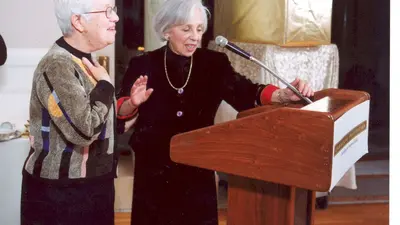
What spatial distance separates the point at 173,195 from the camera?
1.60 meters

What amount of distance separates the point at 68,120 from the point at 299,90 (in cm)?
58

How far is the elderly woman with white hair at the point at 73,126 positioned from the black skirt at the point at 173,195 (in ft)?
1.00

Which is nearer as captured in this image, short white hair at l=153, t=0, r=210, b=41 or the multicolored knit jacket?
the multicolored knit jacket

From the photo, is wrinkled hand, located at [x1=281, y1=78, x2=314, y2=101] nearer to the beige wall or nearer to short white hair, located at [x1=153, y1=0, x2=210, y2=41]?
short white hair, located at [x1=153, y1=0, x2=210, y2=41]

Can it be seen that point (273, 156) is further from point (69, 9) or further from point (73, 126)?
point (69, 9)

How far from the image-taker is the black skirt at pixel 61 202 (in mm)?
1256

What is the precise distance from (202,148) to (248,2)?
1.39 m

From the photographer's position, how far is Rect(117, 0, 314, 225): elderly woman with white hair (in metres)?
1.57

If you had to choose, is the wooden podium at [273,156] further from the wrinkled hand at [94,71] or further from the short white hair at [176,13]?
the short white hair at [176,13]

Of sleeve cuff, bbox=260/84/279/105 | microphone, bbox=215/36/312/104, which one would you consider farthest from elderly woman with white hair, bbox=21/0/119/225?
sleeve cuff, bbox=260/84/279/105

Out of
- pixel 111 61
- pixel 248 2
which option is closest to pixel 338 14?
pixel 248 2

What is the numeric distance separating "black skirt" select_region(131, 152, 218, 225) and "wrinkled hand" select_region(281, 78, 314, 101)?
0.35 m

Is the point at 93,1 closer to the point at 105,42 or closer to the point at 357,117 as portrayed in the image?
the point at 105,42

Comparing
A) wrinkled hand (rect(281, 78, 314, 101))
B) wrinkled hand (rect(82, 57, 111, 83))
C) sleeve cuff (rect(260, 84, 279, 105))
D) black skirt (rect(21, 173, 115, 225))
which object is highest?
wrinkled hand (rect(82, 57, 111, 83))
